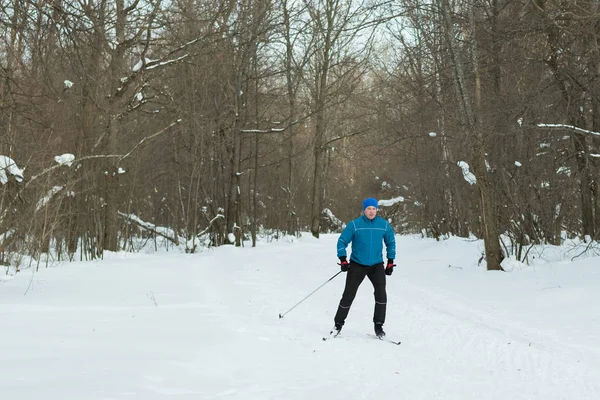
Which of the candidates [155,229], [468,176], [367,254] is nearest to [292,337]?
[367,254]

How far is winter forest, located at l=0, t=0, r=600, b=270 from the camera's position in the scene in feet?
31.5

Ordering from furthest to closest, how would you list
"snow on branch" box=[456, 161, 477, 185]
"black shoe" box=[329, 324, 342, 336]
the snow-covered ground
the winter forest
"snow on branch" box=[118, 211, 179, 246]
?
"snow on branch" box=[118, 211, 179, 246]
"snow on branch" box=[456, 161, 477, 185]
the winter forest
"black shoe" box=[329, 324, 342, 336]
the snow-covered ground

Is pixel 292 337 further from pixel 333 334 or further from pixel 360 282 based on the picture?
pixel 360 282

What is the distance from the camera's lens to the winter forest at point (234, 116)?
9.60 metres

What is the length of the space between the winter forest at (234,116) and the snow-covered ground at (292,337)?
1.68m

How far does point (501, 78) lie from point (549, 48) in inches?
78.9

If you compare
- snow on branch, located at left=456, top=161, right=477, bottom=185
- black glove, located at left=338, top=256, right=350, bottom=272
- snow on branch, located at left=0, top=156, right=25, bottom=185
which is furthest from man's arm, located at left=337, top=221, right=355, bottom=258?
snow on branch, located at left=456, top=161, right=477, bottom=185

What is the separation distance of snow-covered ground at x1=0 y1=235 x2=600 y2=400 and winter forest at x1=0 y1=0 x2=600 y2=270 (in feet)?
5.52

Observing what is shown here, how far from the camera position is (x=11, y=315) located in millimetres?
7199

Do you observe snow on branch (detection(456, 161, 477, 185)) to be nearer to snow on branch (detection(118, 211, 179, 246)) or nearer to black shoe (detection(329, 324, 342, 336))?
black shoe (detection(329, 324, 342, 336))

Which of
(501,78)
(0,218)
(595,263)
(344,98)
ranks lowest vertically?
(595,263)

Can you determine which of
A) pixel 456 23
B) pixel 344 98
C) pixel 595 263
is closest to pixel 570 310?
pixel 595 263

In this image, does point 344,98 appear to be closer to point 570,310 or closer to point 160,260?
point 160,260

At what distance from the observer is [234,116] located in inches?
893
